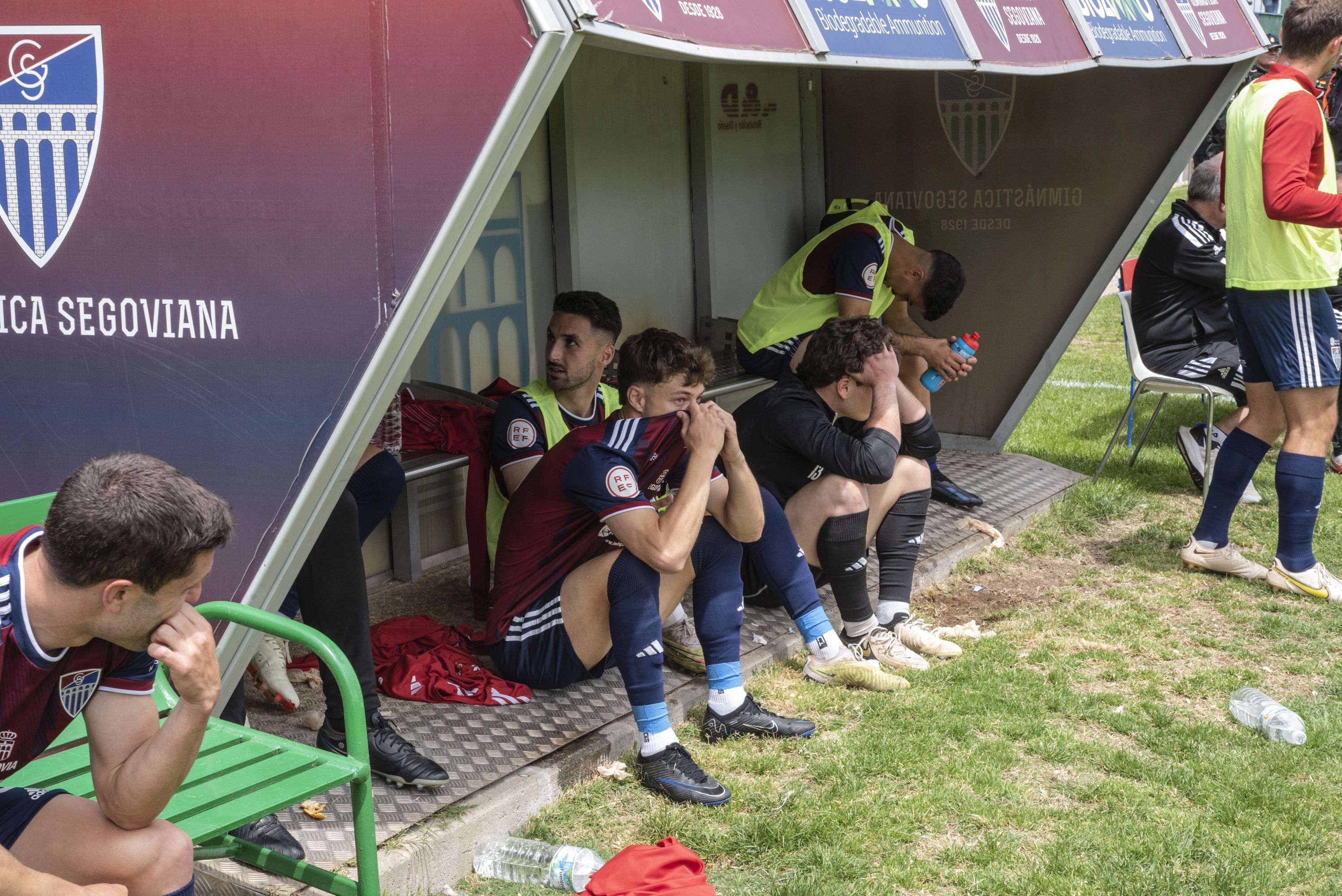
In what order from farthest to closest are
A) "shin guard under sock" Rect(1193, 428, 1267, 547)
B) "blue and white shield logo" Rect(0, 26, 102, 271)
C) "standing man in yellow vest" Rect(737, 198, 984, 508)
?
"standing man in yellow vest" Rect(737, 198, 984, 508), "shin guard under sock" Rect(1193, 428, 1267, 547), "blue and white shield logo" Rect(0, 26, 102, 271)

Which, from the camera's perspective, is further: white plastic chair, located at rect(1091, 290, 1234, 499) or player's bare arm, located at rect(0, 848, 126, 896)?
white plastic chair, located at rect(1091, 290, 1234, 499)

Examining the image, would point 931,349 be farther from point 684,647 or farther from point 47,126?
point 47,126

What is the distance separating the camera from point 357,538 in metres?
3.09

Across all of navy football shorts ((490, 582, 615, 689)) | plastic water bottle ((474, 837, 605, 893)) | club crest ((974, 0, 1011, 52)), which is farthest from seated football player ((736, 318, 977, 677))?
plastic water bottle ((474, 837, 605, 893))

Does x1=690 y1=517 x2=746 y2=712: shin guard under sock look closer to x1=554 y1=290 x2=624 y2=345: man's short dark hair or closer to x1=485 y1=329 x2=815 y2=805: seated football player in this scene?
x1=485 y1=329 x2=815 y2=805: seated football player

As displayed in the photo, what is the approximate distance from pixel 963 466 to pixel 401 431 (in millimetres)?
3167

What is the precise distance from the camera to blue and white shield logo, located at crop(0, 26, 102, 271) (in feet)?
8.73

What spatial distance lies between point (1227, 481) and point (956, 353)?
A: 1139 mm

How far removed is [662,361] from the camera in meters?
3.65

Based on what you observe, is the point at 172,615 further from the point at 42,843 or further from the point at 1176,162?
the point at 1176,162

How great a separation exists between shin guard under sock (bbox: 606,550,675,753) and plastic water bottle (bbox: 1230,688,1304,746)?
1.73 m

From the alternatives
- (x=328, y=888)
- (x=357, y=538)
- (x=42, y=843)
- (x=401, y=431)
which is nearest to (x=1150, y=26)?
(x=401, y=431)

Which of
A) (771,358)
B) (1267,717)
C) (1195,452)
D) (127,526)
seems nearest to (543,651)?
(127,526)

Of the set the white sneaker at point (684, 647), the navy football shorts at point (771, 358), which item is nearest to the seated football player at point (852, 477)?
the white sneaker at point (684, 647)
